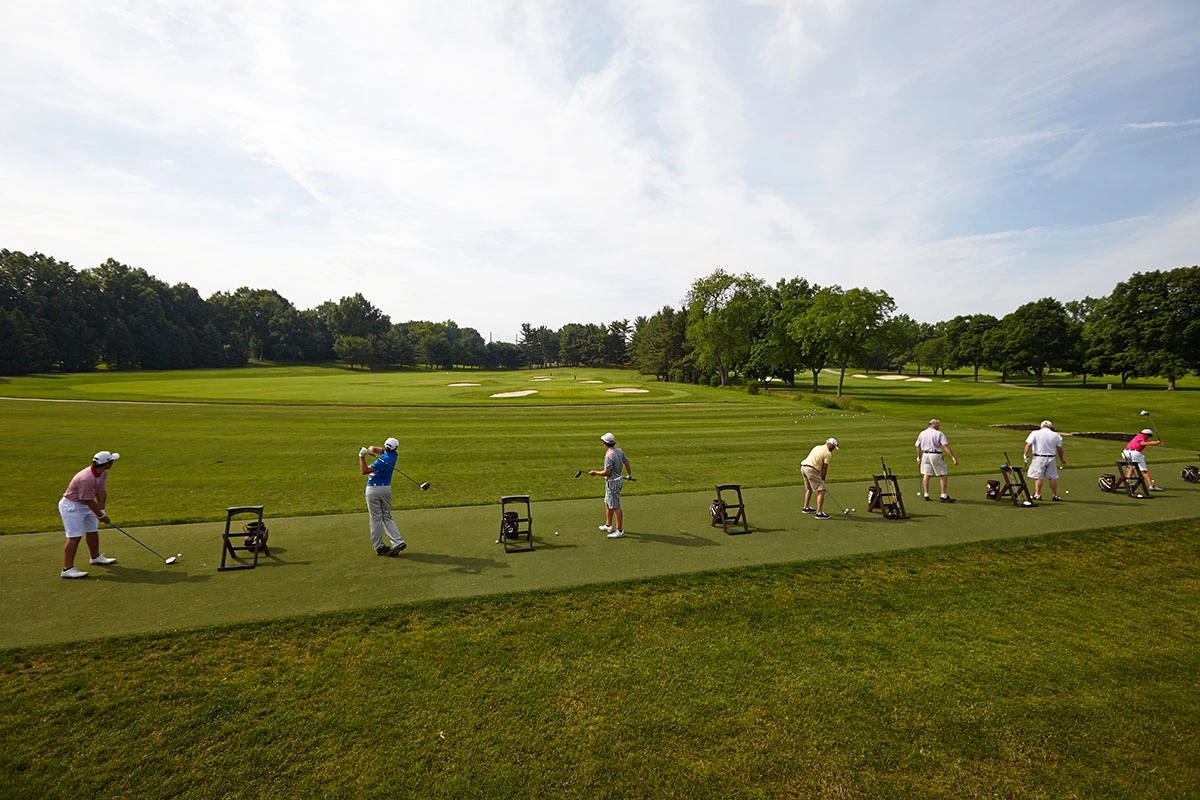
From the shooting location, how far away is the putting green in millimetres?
8070

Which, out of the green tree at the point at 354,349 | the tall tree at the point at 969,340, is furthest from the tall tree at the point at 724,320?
the green tree at the point at 354,349

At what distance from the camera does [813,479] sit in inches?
Result: 507

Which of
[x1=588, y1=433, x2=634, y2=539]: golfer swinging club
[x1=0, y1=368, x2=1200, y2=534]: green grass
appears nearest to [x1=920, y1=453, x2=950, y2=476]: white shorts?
[x1=0, y1=368, x2=1200, y2=534]: green grass

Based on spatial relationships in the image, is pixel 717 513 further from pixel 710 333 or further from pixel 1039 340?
pixel 1039 340

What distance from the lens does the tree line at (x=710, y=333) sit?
193ft

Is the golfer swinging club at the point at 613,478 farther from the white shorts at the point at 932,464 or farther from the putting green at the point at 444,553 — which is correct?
the white shorts at the point at 932,464

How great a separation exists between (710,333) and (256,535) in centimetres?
6755

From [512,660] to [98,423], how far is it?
103 feet

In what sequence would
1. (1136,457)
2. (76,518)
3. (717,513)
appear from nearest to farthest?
(76,518) → (717,513) → (1136,457)

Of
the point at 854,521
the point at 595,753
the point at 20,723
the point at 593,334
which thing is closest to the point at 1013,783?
the point at 595,753

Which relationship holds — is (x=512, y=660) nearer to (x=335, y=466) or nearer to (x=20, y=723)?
(x=20, y=723)

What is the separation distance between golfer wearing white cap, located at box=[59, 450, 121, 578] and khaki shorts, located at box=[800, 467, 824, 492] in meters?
14.6

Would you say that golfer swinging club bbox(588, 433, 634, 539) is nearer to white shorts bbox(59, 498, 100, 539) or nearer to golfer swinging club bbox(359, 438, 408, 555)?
golfer swinging club bbox(359, 438, 408, 555)

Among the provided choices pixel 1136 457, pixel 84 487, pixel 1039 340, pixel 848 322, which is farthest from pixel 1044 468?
pixel 1039 340
